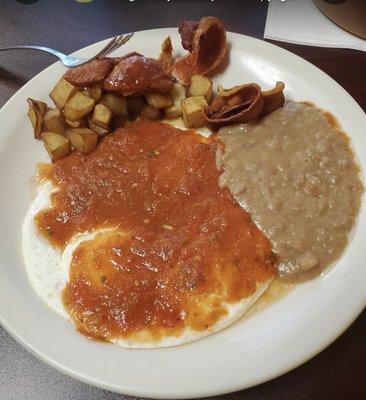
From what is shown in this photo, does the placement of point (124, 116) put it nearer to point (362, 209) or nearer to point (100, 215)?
point (100, 215)

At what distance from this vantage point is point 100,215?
6.30ft

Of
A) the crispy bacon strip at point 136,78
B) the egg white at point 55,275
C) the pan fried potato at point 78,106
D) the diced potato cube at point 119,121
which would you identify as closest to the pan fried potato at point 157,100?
the crispy bacon strip at point 136,78

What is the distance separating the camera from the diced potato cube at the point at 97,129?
2133 mm

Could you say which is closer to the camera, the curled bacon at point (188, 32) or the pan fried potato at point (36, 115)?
the pan fried potato at point (36, 115)

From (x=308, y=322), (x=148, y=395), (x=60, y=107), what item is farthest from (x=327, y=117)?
(x=148, y=395)

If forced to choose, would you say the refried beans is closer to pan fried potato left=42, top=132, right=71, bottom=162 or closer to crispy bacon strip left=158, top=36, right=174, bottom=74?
crispy bacon strip left=158, top=36, right=174, bottom=74

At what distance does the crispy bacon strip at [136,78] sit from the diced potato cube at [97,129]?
0.16m

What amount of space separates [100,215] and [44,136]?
1.52ft

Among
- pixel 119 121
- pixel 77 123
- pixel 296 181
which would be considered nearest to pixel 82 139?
pixel 77 123

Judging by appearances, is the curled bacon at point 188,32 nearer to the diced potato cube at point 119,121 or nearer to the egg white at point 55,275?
the diced potato cube at point 119,121

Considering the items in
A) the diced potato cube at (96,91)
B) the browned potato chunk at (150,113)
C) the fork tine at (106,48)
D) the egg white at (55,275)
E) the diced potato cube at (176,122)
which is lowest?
the egg white at (55,275)

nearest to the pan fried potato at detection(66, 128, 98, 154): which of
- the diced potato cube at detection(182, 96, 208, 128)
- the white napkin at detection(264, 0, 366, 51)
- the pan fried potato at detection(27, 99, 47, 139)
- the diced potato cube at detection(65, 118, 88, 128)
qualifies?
the diced potato cube at detection(65, 118, 88, 128)

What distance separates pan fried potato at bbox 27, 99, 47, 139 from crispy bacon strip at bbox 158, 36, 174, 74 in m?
0.58

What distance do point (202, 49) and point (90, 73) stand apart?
1.74 feet
